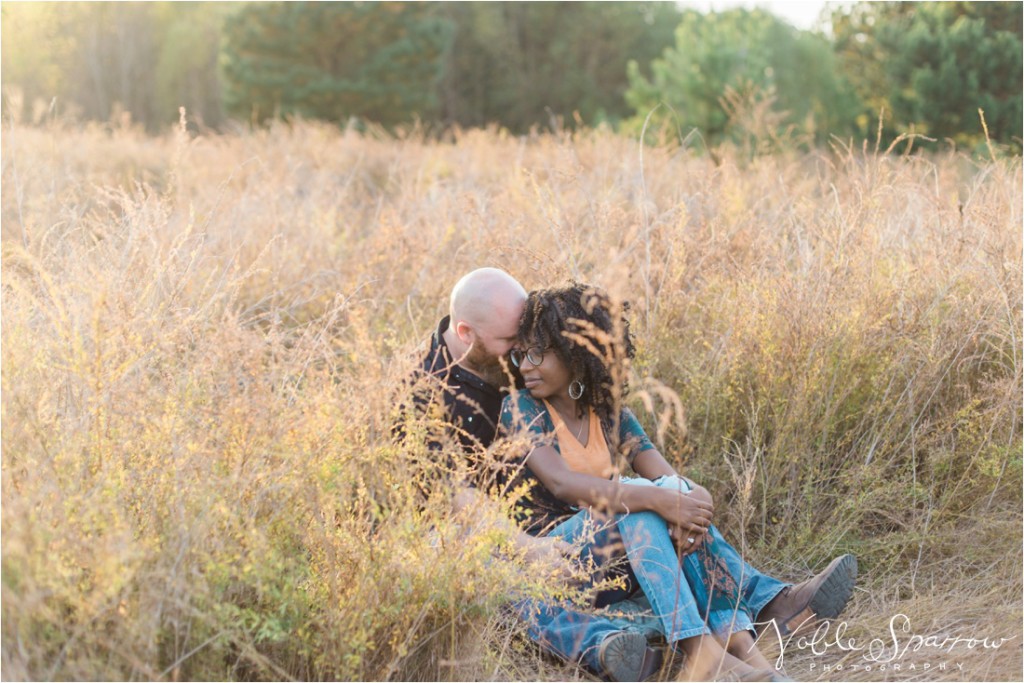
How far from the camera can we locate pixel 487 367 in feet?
10.7

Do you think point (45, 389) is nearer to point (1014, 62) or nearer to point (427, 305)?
point (427, 305)

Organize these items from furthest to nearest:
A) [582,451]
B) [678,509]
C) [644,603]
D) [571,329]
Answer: [582,451]
[571,329]
[644,603]
[678,509]

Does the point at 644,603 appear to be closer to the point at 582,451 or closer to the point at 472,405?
the point at 582,451

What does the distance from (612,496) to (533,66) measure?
28.8 metres

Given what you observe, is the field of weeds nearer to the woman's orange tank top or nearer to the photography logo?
the photography logo

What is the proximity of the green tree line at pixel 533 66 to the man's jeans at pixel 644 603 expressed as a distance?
81.4 inches

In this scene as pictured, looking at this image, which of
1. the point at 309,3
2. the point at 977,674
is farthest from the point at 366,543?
the point at 309,3

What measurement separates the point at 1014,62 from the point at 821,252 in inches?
388

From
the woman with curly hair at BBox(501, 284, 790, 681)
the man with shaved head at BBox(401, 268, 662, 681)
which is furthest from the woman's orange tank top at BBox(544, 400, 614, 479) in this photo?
the man with shaved head at BBox(401, 268, 662, 681)

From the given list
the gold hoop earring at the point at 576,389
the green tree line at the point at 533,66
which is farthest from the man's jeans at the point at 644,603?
the green tree line at the point at 533,66

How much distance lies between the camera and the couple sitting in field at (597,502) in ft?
8.88

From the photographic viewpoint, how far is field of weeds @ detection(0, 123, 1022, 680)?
87.5 inches

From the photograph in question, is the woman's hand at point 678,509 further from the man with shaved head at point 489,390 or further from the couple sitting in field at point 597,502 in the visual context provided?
the man with shaved head at point 489,390

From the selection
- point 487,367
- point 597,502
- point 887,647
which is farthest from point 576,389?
point 887,647
